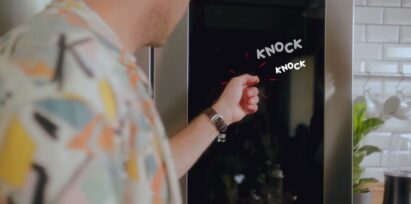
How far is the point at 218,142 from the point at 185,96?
11 centimetres

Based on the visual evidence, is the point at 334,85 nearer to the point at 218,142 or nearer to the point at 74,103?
the point at 218,142

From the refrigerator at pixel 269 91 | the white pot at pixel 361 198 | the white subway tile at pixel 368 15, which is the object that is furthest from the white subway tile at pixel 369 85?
the refrigerator at pixel 269 91

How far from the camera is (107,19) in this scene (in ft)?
1.64

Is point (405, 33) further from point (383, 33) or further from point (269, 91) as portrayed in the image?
point (269, 91)

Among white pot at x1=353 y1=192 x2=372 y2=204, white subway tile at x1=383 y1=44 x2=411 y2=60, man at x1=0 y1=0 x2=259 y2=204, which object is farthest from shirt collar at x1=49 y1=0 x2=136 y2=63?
white subway tile at x1=383 y1=44 x2=411 y2=60

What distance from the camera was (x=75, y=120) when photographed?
0.38 meters

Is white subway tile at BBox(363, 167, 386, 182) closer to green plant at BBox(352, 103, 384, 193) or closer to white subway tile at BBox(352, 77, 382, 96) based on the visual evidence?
white subway tile at BBox(352, 77, 382, 96)

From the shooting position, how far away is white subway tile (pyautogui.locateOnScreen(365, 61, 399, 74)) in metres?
1.88

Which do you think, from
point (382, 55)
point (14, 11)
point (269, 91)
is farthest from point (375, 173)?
point (14, 11)

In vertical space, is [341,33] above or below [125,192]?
above

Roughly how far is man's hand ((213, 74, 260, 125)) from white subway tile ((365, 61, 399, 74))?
113cm

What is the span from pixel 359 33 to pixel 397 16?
0.18m

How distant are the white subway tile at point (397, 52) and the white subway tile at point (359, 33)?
106mm

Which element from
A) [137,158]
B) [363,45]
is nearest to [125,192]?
[137,158]
